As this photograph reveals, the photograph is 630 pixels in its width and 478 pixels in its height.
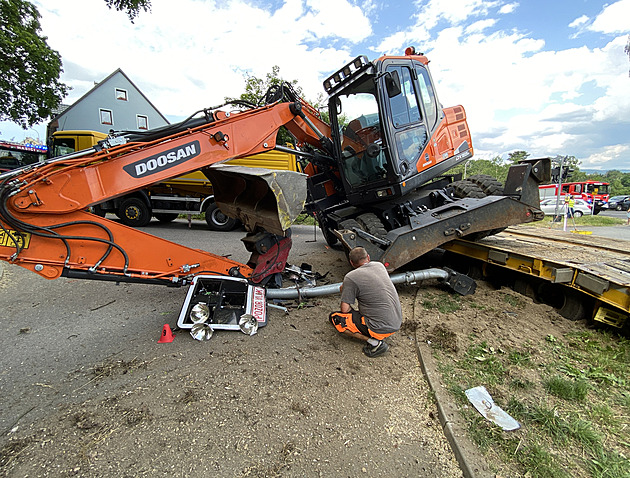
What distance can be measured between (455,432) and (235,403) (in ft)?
5.22

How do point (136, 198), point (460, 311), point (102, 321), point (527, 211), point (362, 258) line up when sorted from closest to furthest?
point (362, 258) → point (102, 321) → point (460, 311) → point (527, 211) → point (136, 198)

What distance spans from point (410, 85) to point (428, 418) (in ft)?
14.6

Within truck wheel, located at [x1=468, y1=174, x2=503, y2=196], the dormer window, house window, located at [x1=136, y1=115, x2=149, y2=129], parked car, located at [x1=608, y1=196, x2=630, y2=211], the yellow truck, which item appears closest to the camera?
truck wheel, located at [x1=468, y1=174, x2=503, y2=196]

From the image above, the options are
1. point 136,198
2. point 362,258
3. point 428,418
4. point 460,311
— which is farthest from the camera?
point 136,198

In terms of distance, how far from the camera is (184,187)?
1082 cm

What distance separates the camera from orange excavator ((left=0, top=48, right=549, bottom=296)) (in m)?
2.90

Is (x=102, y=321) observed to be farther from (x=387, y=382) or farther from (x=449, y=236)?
(x=449, y=236)

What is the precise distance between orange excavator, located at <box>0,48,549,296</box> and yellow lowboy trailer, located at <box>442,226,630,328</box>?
50cm

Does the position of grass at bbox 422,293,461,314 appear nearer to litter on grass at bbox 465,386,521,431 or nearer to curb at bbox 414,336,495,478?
curb at bbox 414,336,495,478

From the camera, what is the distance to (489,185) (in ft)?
17.7

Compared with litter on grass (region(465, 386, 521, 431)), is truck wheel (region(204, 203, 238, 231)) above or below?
above

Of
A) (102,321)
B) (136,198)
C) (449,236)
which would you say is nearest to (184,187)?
(136,198)

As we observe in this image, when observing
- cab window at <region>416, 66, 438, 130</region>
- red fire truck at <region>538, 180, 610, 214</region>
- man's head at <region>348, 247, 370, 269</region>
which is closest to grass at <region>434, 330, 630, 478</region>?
man's head at <region>348, 247, 370, 269</region>

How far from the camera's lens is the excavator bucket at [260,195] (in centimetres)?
336
